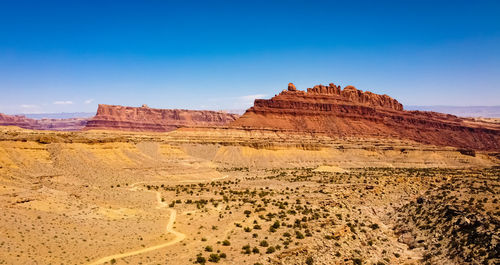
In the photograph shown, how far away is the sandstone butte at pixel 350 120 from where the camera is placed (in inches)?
5226

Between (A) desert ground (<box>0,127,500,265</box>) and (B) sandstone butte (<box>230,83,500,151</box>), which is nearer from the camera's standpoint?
(A) desert ground (<box>0,127,500,265</box>)

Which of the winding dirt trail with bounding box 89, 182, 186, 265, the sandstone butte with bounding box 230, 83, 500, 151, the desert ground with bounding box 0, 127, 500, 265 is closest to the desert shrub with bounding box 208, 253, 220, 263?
the desert ground with bounding box 0, 127, 500, 265

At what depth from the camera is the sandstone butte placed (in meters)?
133

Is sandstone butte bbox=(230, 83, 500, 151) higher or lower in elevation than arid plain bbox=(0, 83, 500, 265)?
higher

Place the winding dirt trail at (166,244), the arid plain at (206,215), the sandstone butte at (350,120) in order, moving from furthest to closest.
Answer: the sandstone butte at (350,120)
the arid plain at (206,215)
the winding dirt trail at (166,244)

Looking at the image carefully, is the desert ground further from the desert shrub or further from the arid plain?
the arid plain

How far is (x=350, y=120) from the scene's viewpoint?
139000mm

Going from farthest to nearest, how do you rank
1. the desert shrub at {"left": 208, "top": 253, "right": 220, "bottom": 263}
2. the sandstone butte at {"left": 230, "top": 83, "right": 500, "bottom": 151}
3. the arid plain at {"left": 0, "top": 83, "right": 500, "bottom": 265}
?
the sandstone butte at {"left": 230, "top": 83, "right": 500, "bottom": 151}, the arid plain at {"left": 0, "top": 83, "right": 500, "bottom": 265}, the desert shrub at {"left": 208, "top": 253, "right": 220, "bottom": 263}

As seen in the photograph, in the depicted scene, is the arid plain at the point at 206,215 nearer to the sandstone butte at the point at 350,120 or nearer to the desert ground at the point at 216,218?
the desert ground at the point at 216,218

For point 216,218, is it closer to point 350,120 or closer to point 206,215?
point 206,215

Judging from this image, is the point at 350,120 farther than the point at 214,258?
Yes

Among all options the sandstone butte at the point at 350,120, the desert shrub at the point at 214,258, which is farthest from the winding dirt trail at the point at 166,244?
the sandstone butte at the point at 350,120

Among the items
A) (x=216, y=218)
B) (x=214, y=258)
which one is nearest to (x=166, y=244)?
(x=214, y=258)

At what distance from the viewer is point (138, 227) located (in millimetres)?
26953
